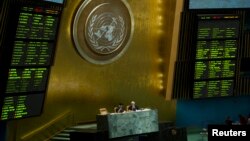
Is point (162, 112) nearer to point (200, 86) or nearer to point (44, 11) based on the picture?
point (200, 86)

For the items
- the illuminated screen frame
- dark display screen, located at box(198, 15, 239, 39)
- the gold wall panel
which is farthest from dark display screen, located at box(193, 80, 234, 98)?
the illuminated screen frame

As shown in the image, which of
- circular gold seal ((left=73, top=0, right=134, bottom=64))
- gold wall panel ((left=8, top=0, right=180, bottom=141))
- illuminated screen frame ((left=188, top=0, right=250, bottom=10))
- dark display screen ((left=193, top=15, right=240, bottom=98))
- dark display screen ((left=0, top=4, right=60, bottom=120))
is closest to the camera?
dark display screen ((left=0, top=4, right=60, bottom=120))

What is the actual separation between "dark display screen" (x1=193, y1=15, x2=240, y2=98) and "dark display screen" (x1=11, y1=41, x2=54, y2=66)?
4210 millimetres

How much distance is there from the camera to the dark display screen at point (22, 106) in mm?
9211

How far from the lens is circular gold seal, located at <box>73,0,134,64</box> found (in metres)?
11.0

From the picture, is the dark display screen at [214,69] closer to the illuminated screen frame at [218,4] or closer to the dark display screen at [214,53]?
the dark display screen at [214,53]

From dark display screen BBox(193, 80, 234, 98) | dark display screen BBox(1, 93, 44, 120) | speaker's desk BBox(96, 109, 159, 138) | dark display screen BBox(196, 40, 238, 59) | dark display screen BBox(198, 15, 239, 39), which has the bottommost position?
speaker's desk BBox(96, 109, 159, 138)

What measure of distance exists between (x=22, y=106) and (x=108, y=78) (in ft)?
9.30

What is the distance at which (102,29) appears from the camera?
1136 centimetres

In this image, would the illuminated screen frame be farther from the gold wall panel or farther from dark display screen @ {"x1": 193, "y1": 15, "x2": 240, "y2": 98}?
the gold wall panel

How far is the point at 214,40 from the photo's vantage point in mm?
12359

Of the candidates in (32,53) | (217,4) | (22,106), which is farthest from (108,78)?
(217,4)

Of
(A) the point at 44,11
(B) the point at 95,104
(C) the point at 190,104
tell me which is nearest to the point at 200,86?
(C) the point at 190,104

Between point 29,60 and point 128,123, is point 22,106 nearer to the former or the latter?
point 29,60
